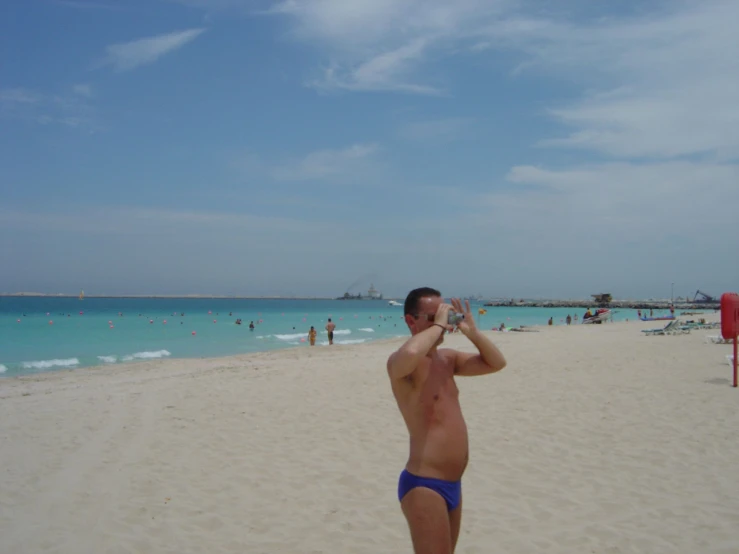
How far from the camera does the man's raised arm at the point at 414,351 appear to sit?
245 cm

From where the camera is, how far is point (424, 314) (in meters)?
2.59

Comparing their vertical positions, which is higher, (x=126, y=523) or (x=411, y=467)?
(x=411, y=467)

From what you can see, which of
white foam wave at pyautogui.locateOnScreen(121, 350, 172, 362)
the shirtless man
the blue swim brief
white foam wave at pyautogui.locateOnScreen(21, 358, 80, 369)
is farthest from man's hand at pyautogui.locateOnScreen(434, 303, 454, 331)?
white foam wave at pyautogui.locateOnScreen(121, 350, 172, 362)

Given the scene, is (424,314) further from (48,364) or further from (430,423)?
(48,364)

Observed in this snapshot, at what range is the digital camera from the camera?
2.55 metres

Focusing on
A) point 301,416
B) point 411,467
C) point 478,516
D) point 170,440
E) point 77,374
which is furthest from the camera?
point 77,374

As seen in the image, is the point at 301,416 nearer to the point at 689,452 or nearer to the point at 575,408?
the point at 575,408

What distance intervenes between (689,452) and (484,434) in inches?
90.2

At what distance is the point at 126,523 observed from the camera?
4.69 m

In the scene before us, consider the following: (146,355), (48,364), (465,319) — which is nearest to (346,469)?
(465,319)

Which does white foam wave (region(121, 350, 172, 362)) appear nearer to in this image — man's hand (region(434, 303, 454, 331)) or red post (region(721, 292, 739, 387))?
red post (region(721, 292, 739, 387))

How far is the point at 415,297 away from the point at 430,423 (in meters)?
0.58

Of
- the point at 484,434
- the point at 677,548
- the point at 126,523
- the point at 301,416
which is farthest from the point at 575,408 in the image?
the point at 126,523

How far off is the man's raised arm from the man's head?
7 centimetres
